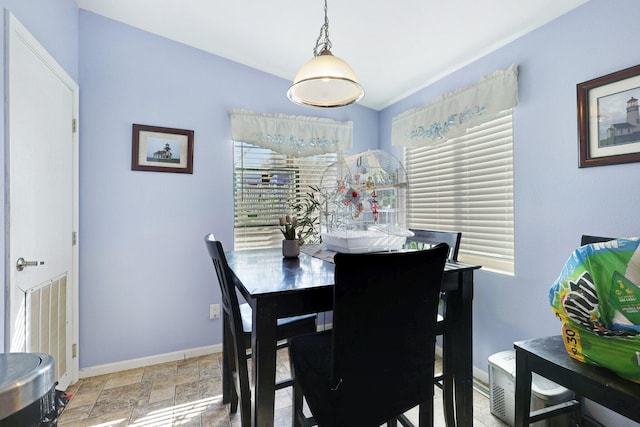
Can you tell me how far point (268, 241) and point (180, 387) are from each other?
4.33 feet

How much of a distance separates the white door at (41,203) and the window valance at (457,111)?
256 cm

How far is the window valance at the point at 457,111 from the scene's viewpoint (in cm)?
200

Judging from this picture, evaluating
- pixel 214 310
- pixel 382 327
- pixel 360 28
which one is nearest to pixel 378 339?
pixel 382 327

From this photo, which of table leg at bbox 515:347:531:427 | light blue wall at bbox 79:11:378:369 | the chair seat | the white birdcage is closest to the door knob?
light blue wall at bbox 79:11:378:369

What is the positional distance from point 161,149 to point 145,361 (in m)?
1.68

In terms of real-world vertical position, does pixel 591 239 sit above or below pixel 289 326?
above

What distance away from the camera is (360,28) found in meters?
2.08

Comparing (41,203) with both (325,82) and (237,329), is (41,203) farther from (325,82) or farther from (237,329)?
(325,82)

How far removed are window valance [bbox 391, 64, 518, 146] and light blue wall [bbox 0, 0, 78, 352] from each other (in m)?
2.57

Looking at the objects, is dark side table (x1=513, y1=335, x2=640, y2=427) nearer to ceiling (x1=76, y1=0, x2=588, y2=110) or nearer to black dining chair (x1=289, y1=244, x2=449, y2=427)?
black dining chair (x1=289, y1=244, x2=449, y2=427)

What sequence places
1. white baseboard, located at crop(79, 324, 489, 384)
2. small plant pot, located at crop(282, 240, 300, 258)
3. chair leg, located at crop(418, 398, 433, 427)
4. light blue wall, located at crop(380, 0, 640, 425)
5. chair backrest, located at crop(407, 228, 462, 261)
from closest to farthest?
chair leg, located at crop(418, 398, 433, 427), light blue wall, located at crop(380, 0, 640, 425), small plant pot, located at crop(282, 240, 300, 258), chair backrest, located at crop(407, 228, 462, 261), white baseboard, located at crop(79, 324, 489, 384)

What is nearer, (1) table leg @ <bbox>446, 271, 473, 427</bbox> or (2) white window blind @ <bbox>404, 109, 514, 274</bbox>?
(1) table leg @ <bbox>446, 271, 473, 427</bbox>

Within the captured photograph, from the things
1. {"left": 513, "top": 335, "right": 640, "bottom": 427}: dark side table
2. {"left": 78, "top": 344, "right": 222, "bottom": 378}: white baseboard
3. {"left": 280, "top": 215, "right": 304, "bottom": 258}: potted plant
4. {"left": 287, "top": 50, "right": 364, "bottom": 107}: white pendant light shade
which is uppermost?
{"left": 287, "top": 50, "right": 364, "bottom": 107}: white pendant light shade

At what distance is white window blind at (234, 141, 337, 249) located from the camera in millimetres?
2844
